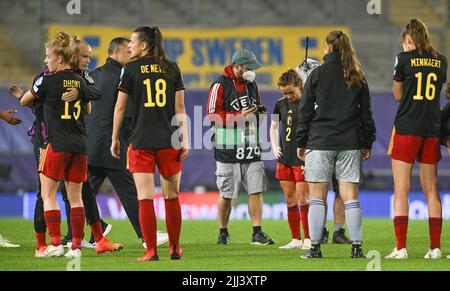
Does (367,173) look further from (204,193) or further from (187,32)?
(187,32)

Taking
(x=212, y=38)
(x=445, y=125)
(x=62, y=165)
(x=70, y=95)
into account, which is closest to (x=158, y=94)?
(x=70, y=95)

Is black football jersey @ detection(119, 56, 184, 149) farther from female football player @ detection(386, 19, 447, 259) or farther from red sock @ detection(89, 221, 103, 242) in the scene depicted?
female football player @ detection(386, 19, 447, 259)

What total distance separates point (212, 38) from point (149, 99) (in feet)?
55.2

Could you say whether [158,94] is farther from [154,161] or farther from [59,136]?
[59,136]

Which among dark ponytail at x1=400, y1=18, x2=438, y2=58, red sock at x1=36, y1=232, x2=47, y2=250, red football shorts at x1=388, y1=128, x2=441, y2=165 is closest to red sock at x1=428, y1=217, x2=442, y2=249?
red football shorts at x1=388, y1=128, x2=441, y2=165

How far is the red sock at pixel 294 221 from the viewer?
1184cm

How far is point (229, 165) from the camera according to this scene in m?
12.5

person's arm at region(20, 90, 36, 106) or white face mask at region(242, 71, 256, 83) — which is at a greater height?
white face mask at region(242, 71, 256, 83)

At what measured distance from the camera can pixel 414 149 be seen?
961cm

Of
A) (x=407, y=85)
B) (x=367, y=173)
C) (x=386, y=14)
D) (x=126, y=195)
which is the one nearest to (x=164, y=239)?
(x=126, y=195)

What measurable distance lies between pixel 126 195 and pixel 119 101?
2.24 meters

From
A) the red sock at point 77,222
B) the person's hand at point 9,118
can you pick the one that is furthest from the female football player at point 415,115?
the person's hand at point 9,118

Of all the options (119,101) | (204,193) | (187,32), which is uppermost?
(187,32)

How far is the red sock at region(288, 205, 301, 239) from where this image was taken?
11.8 m
